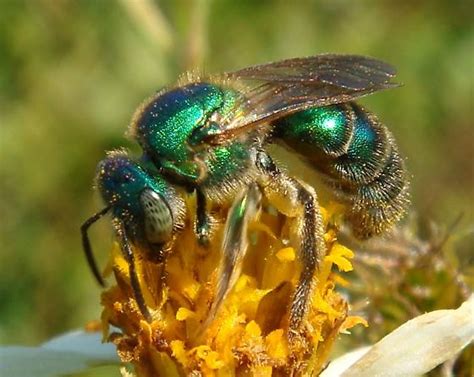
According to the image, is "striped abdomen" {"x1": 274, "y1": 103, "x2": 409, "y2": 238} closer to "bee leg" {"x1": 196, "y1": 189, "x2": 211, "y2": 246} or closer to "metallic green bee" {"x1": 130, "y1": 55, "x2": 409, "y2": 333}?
"metallic green bee" {"x1": 130, "y1": 55, "x2": 409, "y2": 333}

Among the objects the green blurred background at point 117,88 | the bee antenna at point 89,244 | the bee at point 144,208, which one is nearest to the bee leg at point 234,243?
the bee at point 144,208

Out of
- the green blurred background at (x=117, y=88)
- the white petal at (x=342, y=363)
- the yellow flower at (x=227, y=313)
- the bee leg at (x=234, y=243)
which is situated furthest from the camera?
the green blurred background at (x=117, y=88)

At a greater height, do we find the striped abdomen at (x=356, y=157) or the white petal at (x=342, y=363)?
the striped abdomen at (x=356, y=157)

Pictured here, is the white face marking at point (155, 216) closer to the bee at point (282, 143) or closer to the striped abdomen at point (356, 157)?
the bee at point (282, 143)

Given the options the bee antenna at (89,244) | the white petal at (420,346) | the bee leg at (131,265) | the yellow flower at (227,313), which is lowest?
the white petal at (420,346)

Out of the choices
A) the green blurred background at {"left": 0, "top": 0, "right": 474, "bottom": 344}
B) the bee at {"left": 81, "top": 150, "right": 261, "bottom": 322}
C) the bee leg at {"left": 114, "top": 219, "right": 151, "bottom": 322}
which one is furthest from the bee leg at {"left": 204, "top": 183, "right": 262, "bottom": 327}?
the green blurred background at {"left": 0, "top": 0, "right": 474, "bottom": 344}

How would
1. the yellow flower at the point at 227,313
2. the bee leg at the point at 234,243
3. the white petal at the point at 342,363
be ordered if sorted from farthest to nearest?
the white petal at the point at 342,363, the yellow flower at the point at 227,313, the bee leg at the point at 234,243

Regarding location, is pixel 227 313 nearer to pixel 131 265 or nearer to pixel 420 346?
pixel 131 265

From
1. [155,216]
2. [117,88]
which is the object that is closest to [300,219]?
[155,216]
